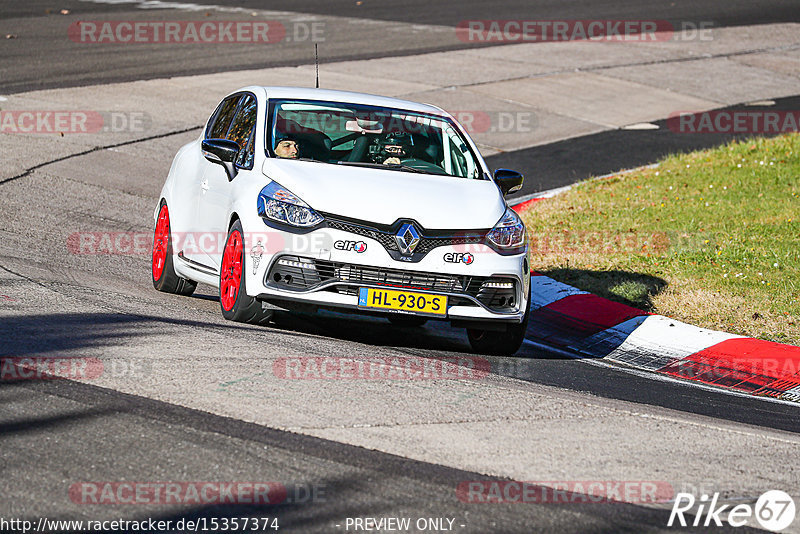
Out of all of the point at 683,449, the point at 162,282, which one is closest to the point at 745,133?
the point at 162,282

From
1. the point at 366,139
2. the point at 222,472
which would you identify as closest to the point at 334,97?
the point at 366,139

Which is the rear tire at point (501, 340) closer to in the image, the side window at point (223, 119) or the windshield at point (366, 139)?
the windshield at point (366, 139)

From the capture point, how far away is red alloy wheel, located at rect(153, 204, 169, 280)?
951cm

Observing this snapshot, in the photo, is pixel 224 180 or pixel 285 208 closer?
pixel 285 208

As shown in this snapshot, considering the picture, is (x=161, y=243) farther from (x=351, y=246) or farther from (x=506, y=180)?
(x=506, y=180)

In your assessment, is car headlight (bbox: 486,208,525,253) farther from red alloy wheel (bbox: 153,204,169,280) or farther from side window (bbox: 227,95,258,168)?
red alloy wheel (bbox: 153,204,169,280)

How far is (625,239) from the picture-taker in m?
11.9

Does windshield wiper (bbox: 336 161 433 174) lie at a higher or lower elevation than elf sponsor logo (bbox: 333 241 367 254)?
higher

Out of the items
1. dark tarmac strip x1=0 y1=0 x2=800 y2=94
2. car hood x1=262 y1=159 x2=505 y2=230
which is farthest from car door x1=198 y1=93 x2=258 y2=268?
dark tarmac strip x1=0 y1=0 x2=800 y2=94

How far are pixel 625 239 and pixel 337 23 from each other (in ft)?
60.0

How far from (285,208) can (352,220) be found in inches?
18.4

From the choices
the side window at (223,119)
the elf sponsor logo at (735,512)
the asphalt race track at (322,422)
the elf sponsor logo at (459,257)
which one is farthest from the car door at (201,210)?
the elf sponsor logo at (735,512)

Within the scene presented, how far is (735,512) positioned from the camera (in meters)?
5.00

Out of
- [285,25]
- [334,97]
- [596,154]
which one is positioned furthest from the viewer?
[285,25]
